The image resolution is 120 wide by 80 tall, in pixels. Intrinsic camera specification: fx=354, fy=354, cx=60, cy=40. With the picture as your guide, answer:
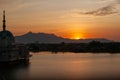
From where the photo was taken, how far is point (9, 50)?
87.4 metres

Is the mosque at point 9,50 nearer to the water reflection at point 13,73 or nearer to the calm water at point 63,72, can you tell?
the water reflection at point 13,73

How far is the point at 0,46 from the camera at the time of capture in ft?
299

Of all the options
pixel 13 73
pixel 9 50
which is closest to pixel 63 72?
pixel 13 73

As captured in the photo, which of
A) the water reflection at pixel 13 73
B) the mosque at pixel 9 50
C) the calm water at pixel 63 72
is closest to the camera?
the water reflection at pixel 13 73

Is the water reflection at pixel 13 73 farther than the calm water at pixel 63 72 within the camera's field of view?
No

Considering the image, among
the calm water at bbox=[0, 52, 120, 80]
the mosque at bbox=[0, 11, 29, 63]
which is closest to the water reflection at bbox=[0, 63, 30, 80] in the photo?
the calm water at bbox=[0, 52, 120, 80]

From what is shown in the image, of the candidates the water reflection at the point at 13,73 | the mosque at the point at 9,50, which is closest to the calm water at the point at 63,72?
the water reflection at the point at 13,73

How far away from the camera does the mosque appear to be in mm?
85438

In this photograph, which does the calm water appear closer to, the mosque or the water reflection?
the water reflection

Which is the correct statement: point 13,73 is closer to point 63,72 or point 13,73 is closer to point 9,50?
point 63,72

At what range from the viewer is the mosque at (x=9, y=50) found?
85438 mm

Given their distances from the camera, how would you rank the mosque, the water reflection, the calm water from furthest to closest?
1. the mosque
2. the calm water
3. the water reflection

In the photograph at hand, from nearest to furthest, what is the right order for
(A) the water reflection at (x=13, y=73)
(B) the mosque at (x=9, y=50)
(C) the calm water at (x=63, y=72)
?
(A) the water reflection at (x=13, y=73) < (C) the calm water at (x=63, y=72) < (B) the mosque at (x=9, y=50)

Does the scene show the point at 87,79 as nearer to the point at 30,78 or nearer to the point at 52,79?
the point at 52,79
